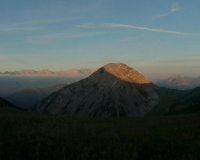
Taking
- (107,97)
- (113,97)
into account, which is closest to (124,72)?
(113,97)

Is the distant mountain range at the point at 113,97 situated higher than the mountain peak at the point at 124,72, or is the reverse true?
the mountain peak at the point at 124,72

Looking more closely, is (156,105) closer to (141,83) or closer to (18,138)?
(141,83)

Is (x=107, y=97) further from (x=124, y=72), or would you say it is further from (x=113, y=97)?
(x=124, y=72)

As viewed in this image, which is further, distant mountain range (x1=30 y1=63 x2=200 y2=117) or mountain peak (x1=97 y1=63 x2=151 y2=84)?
mountain peak (x1=97 y1=63 x2=151 y2=84)

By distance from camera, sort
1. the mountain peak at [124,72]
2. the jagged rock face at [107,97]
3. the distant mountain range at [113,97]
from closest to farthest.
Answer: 1. the distant mountain range at [113,97]
2. the jagged rock face at [107,97]
3. the mountain peak at [124,72]

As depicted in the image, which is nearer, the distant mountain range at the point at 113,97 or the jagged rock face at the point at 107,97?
the distant mountain range at the point at 113,97

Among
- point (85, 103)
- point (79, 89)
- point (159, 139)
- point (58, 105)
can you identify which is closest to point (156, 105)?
point (85, 103)

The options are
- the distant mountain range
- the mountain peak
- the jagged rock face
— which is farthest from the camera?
the mountain peak

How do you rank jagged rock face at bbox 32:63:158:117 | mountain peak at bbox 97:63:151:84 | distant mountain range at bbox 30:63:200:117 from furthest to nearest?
mountain peak at bbox 97:63:151:84
jagged rock face at bbox 32:63:158:117
distant mountain range at bbox 30:63:200:117
